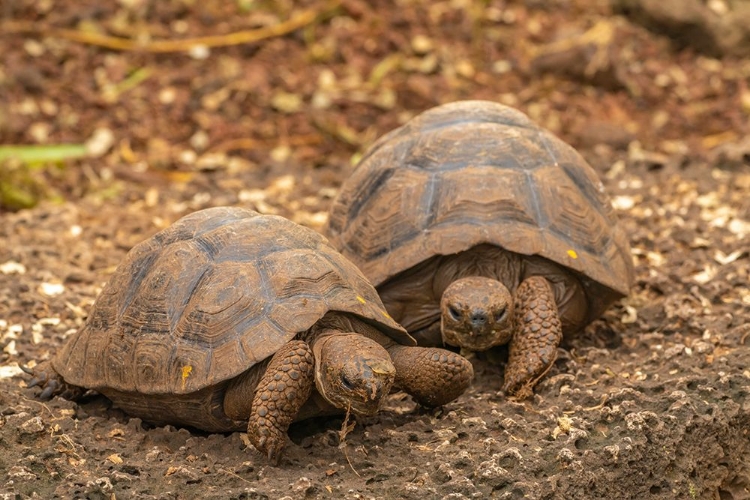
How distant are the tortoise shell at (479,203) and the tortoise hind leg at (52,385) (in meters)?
1.18

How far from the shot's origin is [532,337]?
3.75 metres

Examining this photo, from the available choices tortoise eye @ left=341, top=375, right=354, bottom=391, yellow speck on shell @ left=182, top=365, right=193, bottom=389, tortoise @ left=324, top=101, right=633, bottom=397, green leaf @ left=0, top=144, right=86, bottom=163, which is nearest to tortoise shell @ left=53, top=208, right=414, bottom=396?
yellow speck on shell @ left=182, top=365, right=193, bottom=389

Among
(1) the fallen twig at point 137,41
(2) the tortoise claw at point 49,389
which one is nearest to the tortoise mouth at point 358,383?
(2) the tortoise claw at point 49,389

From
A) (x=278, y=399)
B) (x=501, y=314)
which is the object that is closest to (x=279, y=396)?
(x=278, y=399)

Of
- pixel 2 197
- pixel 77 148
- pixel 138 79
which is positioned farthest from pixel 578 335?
pixel 138 79

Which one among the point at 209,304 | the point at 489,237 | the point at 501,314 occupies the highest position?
the point at 209,304

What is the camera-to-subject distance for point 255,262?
331cm

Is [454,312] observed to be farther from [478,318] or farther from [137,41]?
[137,41]

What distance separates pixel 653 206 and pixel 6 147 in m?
4.37

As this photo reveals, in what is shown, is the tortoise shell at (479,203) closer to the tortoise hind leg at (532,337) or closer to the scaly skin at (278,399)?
the tortoise hind leg at (532,337)

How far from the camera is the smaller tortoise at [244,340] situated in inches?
119

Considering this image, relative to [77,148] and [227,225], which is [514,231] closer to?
[227,225]

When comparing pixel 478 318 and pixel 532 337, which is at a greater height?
pixel 478 318

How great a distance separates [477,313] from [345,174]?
307 cm
